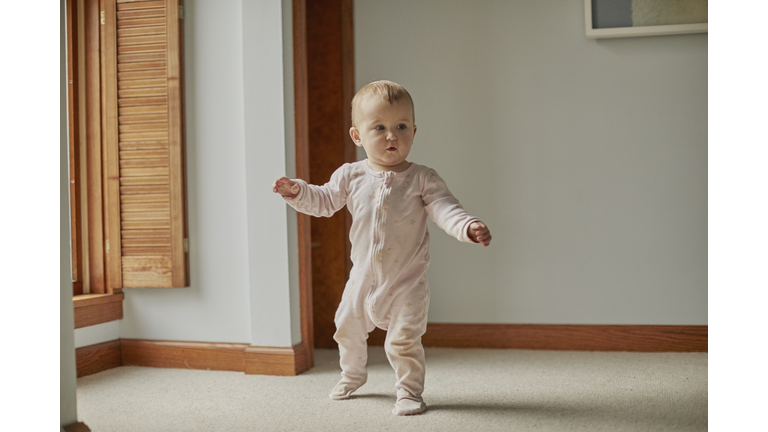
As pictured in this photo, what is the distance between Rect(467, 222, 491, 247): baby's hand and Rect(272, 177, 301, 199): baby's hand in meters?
0.48

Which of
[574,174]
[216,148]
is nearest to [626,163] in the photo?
[574,174]

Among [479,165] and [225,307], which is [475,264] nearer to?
[479,165]

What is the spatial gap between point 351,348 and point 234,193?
2.53 ft

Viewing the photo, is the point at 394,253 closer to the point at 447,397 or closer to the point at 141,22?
the point at 447,397

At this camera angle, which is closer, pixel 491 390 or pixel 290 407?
pixel 290 407

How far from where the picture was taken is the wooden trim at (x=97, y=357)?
212cm

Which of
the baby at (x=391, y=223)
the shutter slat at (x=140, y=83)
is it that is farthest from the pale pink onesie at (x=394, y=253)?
the shutter slat at (x=140, y=83)

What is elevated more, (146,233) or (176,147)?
(176,147)

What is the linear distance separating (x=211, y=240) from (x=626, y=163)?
5.26 feet

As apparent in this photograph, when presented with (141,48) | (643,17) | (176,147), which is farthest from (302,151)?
(643,17)

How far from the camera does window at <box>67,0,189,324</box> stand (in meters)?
2.19

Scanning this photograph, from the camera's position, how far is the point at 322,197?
1.74 m

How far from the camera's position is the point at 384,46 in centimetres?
257

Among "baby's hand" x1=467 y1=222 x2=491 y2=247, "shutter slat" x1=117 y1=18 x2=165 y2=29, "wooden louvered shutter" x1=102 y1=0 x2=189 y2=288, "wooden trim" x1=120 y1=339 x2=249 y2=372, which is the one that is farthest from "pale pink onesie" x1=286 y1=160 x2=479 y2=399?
"shutter slat" x1=117 y1=18 x2=165 y2=29
